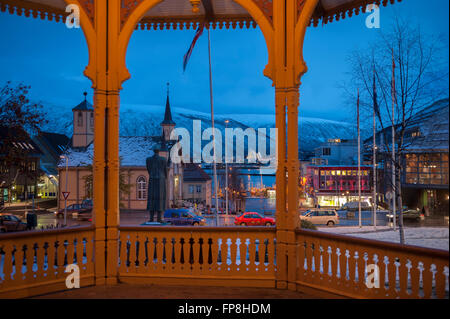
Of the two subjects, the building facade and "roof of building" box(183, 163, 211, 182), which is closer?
the building facade

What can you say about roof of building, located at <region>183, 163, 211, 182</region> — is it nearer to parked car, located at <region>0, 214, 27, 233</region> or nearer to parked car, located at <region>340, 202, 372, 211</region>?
parked car, located at <region>340, 202, 372, 211</region>

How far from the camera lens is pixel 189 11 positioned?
6.07 meters

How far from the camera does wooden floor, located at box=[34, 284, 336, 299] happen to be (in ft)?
14.7

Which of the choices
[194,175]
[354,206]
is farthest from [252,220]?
[194,175]

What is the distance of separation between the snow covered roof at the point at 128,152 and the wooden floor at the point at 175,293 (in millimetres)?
29062

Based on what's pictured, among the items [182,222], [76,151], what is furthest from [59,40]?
→ [182,222]

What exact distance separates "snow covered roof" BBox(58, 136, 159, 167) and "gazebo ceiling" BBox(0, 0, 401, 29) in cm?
2786

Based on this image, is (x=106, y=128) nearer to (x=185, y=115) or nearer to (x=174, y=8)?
(x=174, y=8)

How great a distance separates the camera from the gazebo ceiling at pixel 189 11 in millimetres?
5195

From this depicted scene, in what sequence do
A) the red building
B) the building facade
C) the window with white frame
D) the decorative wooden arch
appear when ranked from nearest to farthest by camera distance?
1. the decorative wooden arch
2. the window with white frame
3. the red building
4. the building facade

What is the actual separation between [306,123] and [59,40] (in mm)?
110408

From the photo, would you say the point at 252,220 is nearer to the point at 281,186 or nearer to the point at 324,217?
the point at 324,217

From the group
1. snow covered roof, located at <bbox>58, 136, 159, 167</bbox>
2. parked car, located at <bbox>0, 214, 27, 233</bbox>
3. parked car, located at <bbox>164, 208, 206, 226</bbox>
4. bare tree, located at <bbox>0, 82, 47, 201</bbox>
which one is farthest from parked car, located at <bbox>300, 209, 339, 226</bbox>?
bare tree, located at <bbox>0, 82, 47, 201</bbox>

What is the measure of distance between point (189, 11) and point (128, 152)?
98.6 feet
